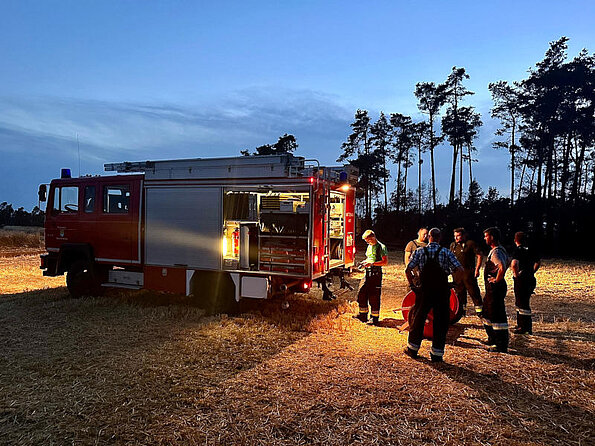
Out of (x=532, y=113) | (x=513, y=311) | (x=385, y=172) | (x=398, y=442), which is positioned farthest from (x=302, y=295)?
(x=385, y=172)

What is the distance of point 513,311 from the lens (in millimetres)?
8594

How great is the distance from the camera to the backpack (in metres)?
5.45

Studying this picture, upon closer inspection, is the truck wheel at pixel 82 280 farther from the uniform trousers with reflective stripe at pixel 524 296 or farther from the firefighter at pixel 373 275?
the uniform trousers with reflective stripe at pixel 524 296

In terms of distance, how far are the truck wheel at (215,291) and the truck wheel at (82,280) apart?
8.65 feet

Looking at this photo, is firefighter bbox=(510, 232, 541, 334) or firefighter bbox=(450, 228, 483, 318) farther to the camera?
firefighter bbox=(450, 228, 483, 318)

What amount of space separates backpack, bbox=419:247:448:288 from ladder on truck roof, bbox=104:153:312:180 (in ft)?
9.86

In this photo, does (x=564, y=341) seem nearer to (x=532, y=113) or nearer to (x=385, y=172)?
(x=532, y=113)

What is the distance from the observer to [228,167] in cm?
805

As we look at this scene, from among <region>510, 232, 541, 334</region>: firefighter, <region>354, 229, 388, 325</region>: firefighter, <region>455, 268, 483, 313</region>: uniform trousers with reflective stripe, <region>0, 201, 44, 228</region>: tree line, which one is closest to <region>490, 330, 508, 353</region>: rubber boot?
<region>510, 232, 541, 334</region>: firefighter

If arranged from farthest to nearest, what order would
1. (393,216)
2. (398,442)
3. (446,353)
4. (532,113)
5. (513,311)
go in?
(393,216) → (532,113) → (513,311) → (446,353) → (398,442)

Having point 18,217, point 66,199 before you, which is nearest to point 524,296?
point 66,199

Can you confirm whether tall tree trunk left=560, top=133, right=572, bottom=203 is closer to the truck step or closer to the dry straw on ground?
the dry straw on ground

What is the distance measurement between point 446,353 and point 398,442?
103 inches

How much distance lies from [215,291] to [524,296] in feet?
17.8
